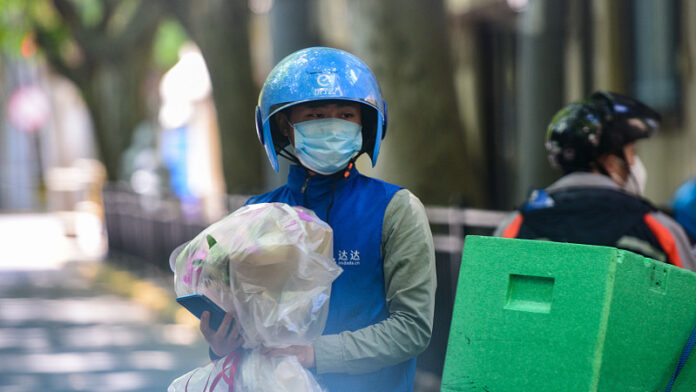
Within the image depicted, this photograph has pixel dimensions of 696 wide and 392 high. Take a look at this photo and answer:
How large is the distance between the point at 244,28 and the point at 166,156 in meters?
18.6

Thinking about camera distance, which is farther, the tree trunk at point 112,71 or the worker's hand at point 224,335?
the tree trunk at point 112,71

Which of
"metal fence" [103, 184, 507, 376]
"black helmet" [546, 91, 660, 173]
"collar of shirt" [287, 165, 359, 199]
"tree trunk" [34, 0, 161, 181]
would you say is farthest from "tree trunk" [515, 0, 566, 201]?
"tree trunk" [34, 0, 161, 181]

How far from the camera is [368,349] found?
2904mm

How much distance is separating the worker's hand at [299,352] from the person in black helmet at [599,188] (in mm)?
1688

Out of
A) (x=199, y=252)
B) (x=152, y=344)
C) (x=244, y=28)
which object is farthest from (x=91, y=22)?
(x=199, y=252)

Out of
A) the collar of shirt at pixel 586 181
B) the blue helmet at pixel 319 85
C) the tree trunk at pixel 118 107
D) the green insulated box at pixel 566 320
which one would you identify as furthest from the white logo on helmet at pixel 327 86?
the tree trunk at pixel 118 107

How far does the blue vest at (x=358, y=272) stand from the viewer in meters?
3.00

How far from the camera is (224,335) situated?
9.21 feet

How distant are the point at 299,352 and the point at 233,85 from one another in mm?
10194

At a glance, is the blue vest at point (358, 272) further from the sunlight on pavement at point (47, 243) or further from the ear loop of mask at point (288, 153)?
the sunlight on pavement at point (47, 243)

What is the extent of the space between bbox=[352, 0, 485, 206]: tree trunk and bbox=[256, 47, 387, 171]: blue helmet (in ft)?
16.8

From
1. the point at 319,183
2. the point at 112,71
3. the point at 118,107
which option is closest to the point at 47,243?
the point at 118,107

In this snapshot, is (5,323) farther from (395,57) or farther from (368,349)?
(368,349)

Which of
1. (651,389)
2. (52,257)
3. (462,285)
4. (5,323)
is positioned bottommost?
(52,257)
